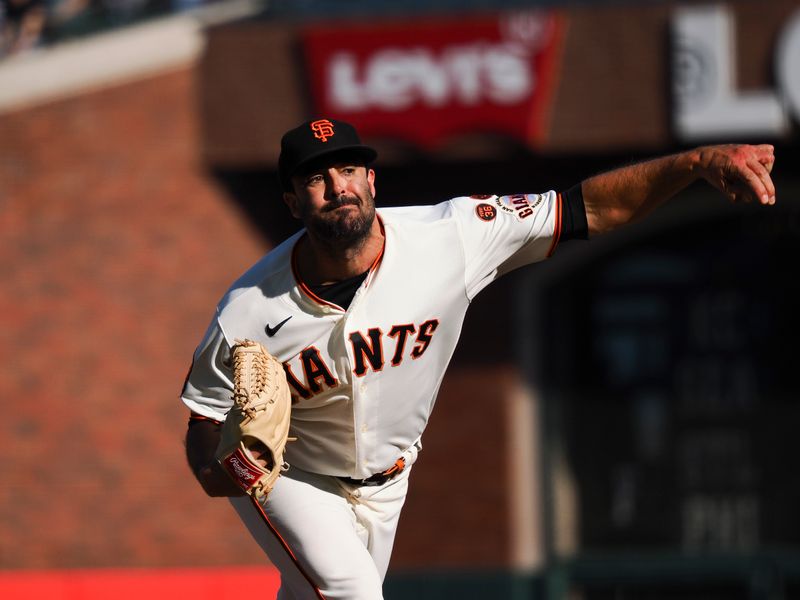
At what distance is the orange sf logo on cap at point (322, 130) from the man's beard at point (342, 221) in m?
0.20

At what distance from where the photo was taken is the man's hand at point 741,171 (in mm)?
4406

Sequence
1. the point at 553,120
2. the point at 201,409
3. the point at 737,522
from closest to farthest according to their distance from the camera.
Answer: the point at 201,409 < the point at 553,120 < the point at 737,522

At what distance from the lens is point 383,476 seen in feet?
16.4

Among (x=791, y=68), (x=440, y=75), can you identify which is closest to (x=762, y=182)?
(x=791, y=68)

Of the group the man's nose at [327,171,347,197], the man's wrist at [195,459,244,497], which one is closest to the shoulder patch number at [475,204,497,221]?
the man's nose at [327,171,347,197]

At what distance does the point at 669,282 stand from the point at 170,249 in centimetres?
464

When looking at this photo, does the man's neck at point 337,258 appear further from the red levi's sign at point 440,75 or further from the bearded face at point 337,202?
the red levi's sign at point 440,75

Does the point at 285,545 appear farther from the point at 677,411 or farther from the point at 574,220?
the point at 677,411

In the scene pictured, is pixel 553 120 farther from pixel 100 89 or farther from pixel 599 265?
pixel 100 89

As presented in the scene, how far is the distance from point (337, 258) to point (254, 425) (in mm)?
738

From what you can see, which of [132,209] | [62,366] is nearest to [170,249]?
[132,209]

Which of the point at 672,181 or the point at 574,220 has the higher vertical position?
the point at 672,181

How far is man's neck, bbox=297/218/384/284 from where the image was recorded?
4703mm

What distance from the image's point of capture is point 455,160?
1272cm
